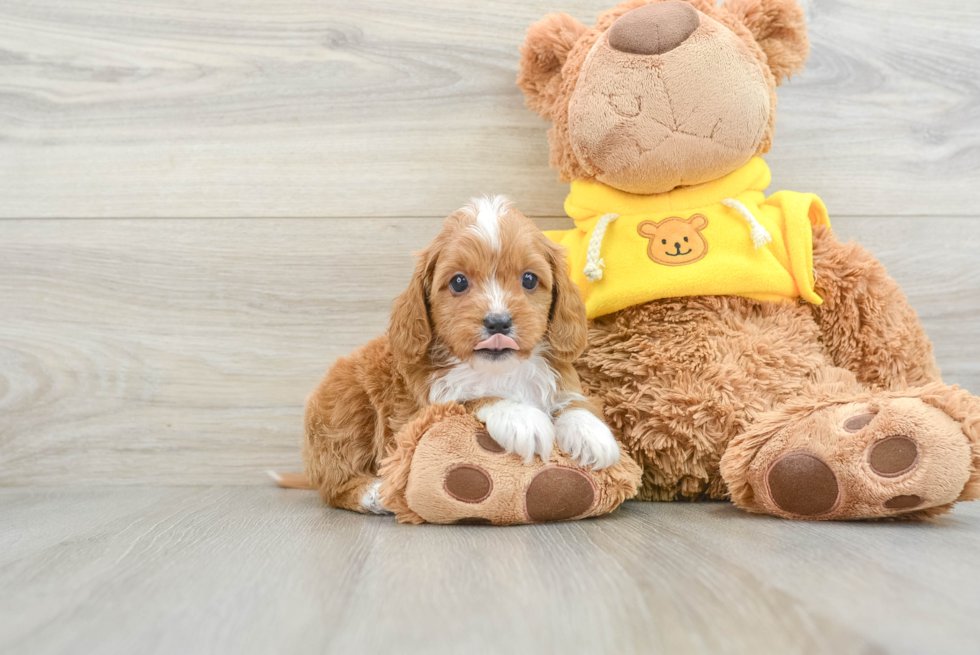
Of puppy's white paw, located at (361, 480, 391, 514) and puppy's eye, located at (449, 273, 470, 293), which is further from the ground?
puppy's eye, located at (449, 273, 470, 293)

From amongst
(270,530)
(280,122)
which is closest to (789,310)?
(270,530)

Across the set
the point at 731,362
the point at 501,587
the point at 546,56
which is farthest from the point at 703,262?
the point at 501,587

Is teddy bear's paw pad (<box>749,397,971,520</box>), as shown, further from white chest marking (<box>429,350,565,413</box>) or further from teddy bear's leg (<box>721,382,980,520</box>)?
white chest marking (<box>429,350,565,413</box>)

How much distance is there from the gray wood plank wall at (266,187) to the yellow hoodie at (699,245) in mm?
378

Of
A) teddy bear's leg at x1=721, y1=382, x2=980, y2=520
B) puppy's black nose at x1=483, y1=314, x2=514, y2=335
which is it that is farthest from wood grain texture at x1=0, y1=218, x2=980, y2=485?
teddy bear's leg at x1=721, y1=382, x2=980, y2=520

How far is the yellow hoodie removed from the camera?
4.40ft

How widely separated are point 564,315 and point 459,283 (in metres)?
0.20

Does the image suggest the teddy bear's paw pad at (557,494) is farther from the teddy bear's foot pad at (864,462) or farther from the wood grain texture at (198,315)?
the wood grain texture at (198,315)

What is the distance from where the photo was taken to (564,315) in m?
1.24

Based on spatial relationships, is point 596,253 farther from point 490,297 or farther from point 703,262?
point 490,297

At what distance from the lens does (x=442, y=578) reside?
88 cm

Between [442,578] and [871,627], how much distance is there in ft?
1.60

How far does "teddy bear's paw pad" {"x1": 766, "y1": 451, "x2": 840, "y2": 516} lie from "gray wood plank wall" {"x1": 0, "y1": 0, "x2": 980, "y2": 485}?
89 centimetres

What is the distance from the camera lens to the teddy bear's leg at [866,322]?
137cm
